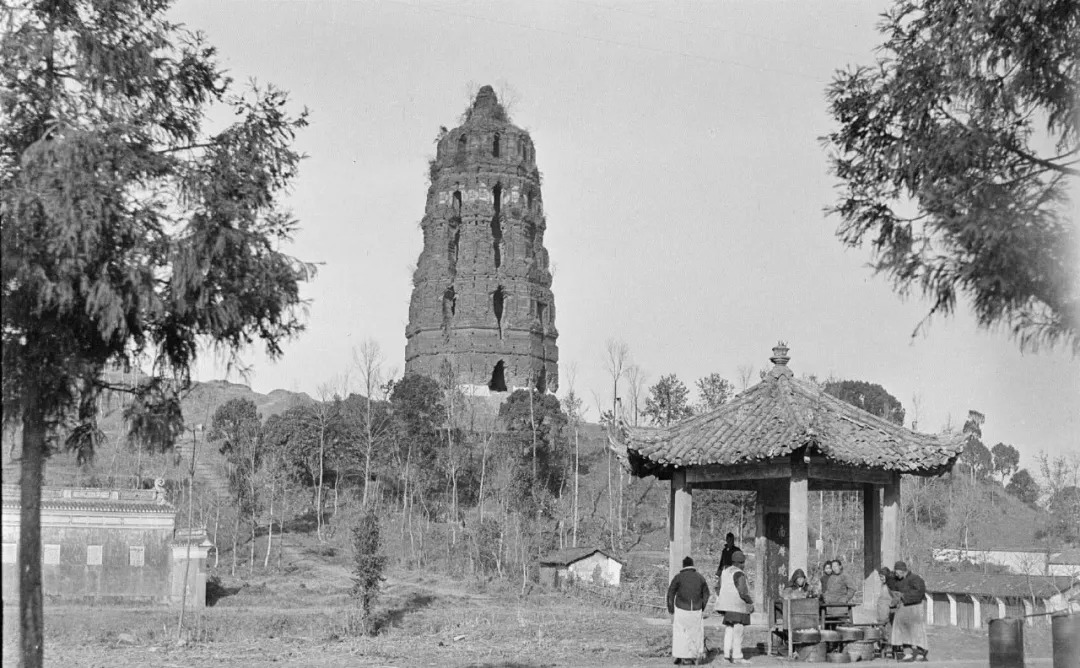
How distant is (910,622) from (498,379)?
45.0 m

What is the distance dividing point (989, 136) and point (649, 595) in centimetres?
2289

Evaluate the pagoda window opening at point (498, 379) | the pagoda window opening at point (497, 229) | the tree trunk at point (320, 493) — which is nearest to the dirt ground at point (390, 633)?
the tree trunk at point (320, 493)

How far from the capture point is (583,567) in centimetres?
3250

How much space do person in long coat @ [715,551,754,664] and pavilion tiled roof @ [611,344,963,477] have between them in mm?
1518

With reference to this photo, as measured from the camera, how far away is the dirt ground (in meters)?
13.3

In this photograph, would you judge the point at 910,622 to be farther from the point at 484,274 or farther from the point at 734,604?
the point at 484,274

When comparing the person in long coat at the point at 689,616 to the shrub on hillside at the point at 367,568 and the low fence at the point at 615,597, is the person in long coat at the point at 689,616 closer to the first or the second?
the shrub on hillside at the point at 367,568

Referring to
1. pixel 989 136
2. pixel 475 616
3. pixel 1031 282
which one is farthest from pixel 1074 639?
pixel 475 616

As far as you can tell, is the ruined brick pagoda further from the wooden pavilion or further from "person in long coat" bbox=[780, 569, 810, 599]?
"person in long coat" bbox=[780, 569, 810, 599]

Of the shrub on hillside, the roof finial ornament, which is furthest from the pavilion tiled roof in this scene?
the shrub on hillside

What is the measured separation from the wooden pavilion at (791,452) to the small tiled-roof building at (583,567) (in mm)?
17990

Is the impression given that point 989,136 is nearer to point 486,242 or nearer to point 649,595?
point 649,595

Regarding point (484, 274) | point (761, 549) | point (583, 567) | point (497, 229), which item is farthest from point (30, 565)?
point (497, 229)

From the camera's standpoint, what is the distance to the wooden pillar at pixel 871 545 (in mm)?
13906
